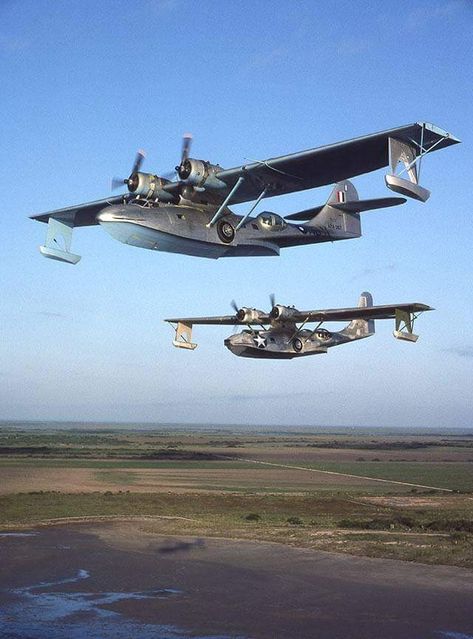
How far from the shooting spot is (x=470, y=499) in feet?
143

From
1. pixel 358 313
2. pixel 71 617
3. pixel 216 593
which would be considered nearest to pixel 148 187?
pixel 216 593

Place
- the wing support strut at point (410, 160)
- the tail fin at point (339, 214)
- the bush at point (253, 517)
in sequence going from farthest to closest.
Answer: the tail fin at point (339, 214) → the bush at point (253, 517) → the wing support strut at point (410, 160)

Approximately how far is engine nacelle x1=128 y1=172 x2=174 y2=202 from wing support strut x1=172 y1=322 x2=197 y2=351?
19711 millimetres

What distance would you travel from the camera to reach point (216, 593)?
60.7ft

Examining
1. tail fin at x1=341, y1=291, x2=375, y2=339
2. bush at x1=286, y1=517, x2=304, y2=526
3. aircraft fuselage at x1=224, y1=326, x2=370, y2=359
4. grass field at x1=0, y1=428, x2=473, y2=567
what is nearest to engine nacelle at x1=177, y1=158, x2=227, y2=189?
grass field at x1=0, y1=428, x2=473, y2=567

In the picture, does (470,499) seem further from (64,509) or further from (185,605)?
(185,605)

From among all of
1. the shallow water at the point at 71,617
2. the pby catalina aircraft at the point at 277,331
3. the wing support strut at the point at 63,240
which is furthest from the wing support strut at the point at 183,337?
the shallow water at the point at 71,617

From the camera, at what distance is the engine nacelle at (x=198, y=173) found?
1146 inches

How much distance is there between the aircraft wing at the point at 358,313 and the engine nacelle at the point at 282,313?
24cm

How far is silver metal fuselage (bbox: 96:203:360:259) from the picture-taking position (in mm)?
27781

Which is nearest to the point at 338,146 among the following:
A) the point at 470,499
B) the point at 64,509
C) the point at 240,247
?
the point at 240,247

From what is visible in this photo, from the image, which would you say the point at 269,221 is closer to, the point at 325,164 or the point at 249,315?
the point at 325,164

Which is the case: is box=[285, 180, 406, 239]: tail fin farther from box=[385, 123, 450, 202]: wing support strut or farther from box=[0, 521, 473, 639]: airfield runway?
box=[0, 521, 473, 639]: airfield runway

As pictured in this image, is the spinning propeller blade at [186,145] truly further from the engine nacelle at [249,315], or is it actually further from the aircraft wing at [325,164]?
the engine nacelle at [249,315]
